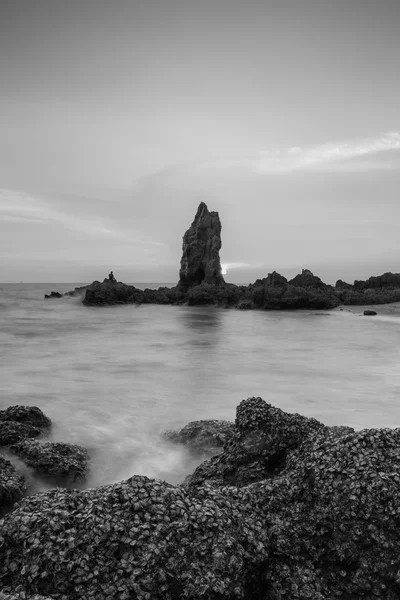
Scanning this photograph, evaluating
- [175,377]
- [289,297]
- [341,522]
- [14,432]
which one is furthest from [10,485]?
[289,297]

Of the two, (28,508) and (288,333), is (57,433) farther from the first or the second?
(288,333)

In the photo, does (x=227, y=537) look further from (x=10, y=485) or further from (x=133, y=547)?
(x=10, y=485)

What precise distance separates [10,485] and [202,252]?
33741mm

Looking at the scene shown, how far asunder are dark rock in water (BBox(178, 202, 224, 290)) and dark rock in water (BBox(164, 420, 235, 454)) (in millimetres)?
29906

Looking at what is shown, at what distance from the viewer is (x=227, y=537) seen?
263cm

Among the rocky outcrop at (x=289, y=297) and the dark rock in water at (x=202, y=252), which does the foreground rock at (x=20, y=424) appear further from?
the dark rock in water at (x=202, y=252)

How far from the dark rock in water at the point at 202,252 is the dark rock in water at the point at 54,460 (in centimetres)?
3111

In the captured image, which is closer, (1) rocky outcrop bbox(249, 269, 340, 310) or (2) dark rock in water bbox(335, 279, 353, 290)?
(1) rocky outcrop bbox(249, 269, 340, 310)

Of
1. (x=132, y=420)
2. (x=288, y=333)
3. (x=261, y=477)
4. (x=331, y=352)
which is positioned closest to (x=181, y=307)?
(x=288, y=333)

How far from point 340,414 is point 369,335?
39.4ft

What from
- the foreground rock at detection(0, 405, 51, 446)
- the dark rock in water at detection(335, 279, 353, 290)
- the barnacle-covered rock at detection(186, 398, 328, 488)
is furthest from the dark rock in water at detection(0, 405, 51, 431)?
the dark rock in water at detection(335, 279, 353, 290)

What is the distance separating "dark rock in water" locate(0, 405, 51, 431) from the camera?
255 inches

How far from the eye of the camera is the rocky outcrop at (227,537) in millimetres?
2383

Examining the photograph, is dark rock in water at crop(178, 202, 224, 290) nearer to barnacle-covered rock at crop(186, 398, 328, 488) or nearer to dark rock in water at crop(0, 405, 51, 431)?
dark rock in water at crop(0, 405, 51, 431)
